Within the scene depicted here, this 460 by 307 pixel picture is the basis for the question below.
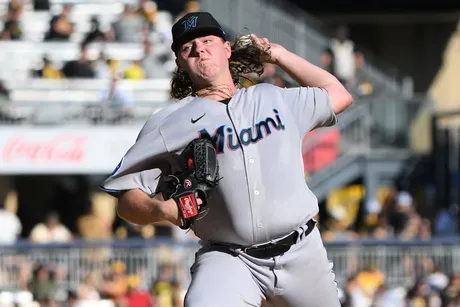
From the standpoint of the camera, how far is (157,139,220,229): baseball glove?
4.33 m

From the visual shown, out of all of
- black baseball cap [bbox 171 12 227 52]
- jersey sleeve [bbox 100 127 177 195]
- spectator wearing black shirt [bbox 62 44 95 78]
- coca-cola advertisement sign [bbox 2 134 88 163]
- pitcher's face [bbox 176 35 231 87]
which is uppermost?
black baseball cap [bbox 171 12 227 52]

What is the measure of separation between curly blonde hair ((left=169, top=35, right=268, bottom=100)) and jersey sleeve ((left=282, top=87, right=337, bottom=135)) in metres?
0.29

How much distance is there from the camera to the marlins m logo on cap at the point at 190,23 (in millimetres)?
4730

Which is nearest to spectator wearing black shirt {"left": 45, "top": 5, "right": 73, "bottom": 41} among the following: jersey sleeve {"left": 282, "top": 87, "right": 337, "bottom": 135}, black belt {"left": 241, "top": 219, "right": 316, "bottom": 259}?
jersey sleeve {"left": 282, "top": 87, "right": 337, "bottom": 135}

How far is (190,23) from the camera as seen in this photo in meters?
4.75

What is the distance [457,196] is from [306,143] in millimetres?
3077

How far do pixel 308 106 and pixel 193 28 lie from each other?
594mm

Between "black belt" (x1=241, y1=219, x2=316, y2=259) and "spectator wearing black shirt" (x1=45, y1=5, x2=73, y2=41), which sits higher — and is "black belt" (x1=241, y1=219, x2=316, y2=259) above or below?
above

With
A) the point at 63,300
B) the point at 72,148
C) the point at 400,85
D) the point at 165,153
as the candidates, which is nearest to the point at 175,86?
the point at 165,153

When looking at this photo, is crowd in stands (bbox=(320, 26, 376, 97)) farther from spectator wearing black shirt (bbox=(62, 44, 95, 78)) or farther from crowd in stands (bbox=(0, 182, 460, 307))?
crowd in stands (bbox=(0, 182, 460, 307))

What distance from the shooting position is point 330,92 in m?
4.88

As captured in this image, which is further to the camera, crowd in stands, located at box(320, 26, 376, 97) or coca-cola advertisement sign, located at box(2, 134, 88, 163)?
crowd in stands, located at box(320, 26, 376, 97)

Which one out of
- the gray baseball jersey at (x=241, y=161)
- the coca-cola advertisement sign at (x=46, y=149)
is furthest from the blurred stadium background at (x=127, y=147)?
the gray baseball jersey at (x=241, y=161)

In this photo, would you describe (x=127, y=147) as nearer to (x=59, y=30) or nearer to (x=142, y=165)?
(x=59, y=30)
